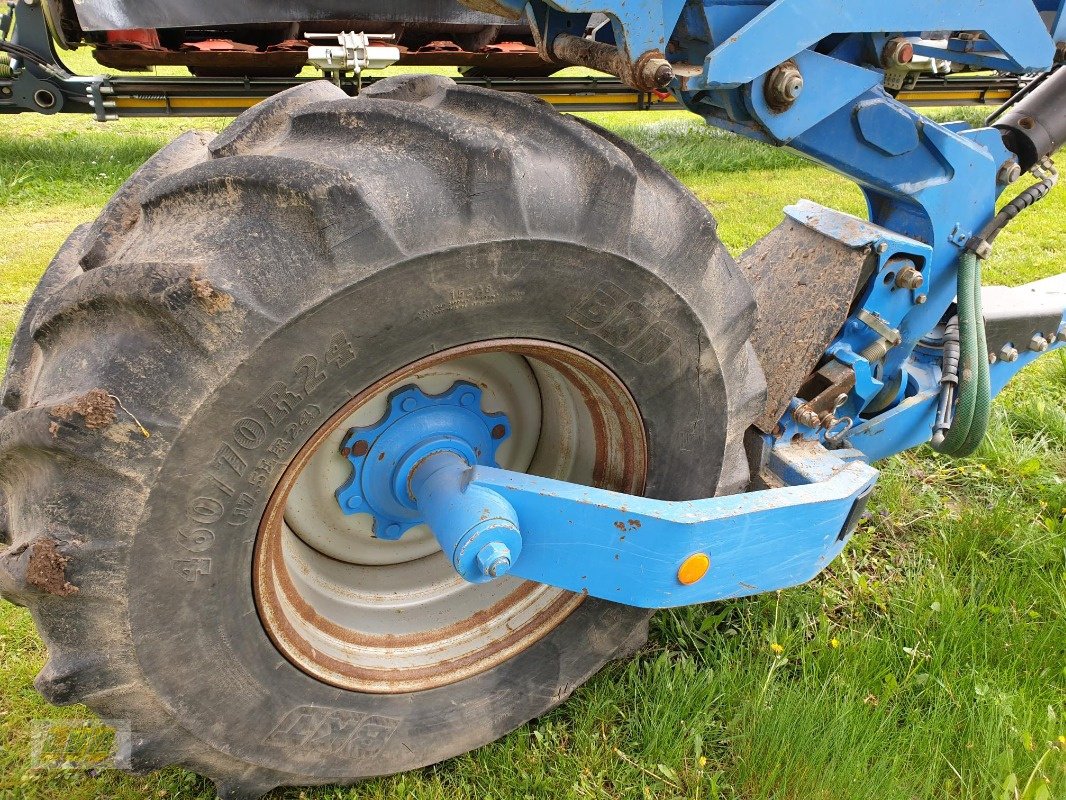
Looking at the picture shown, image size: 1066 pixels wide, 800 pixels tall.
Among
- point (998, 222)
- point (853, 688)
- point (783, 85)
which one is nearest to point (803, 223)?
point (998, 222)

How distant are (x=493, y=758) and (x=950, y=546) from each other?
65.6 inches

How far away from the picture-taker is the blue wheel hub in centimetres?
168

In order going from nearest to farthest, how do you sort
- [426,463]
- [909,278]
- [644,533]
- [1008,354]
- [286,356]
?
[286,356] < [644,533] < [426,463] < [909,278] < [1008,354]

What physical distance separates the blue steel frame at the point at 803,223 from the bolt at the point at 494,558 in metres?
0.03

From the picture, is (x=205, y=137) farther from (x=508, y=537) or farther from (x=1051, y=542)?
(x=1051, y=542)

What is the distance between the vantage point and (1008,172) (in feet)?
7.50

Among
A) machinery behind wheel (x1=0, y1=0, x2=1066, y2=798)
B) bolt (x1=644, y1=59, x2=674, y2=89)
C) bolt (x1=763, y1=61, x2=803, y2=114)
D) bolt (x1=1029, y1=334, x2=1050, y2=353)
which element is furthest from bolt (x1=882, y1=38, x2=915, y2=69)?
bolt (x1=1029, y1=334, x2=1050, y2=353)

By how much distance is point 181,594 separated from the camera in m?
1.47

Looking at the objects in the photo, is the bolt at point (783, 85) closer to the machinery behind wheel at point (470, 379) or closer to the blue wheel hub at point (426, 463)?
the machinery behind wheel at point (470, 379)

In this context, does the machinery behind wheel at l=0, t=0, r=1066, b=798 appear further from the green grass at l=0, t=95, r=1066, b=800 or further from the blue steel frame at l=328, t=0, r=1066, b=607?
the green grass at l=0, t=95, r=1066, b=800

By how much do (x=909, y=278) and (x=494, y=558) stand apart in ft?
4.32

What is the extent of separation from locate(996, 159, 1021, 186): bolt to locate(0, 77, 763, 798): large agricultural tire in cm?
104

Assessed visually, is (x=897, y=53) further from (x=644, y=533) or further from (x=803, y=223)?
(x=644, y=533)

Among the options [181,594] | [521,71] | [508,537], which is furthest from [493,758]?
[521,71]
